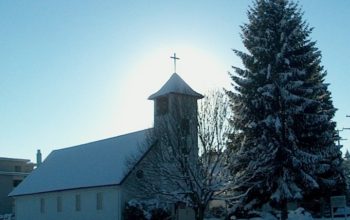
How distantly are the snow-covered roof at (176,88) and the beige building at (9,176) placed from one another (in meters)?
33.5

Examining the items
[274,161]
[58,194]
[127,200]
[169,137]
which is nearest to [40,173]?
[58,194]

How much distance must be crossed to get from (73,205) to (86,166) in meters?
3.51

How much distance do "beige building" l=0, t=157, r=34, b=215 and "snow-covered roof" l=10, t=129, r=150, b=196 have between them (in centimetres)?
1471

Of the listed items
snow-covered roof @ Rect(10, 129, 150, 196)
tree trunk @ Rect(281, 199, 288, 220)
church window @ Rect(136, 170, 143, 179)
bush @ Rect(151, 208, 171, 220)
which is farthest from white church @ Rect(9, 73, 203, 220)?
tree trunk @ Rect(281, 199, 288, 220)

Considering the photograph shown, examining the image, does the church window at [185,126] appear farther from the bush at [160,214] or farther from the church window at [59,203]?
the church window at [59,203]

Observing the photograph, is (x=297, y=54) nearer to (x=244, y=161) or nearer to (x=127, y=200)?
(x=244, y=161)

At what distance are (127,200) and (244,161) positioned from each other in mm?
8778

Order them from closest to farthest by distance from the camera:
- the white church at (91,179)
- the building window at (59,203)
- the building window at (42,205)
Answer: the white church at (91,179) < the building window at (59,203) < the building window at (42,205)

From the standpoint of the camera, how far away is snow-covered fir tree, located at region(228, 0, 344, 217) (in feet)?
100.0

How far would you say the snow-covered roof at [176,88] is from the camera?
36344mm

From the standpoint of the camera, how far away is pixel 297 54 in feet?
106

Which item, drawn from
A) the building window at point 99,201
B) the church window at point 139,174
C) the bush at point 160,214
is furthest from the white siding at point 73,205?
the bush at point 160,214

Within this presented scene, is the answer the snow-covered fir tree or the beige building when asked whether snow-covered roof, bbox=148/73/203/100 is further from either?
the beige building

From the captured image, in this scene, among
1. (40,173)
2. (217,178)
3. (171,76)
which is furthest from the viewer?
(40,173)
